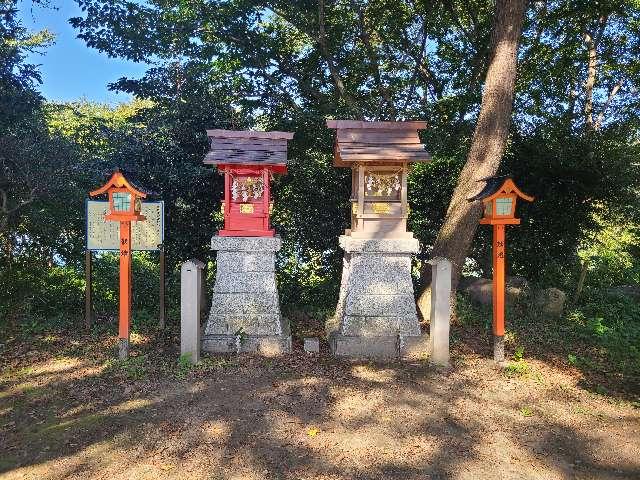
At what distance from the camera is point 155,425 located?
4051 millimetres

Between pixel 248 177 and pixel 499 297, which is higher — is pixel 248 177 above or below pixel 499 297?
above

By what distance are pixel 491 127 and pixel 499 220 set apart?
194 cm

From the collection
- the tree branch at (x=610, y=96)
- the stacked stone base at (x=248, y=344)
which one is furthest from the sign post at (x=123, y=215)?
the tree branch at (x=610, y=96)

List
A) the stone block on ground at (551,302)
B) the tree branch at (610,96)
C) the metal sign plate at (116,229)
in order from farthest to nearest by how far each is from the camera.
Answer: the tree branch at (610,96)
the stone block on ground at (551,302)
the metal sign plate at (116,229)

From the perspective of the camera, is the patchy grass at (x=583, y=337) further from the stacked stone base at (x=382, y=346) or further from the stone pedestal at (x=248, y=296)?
the stone pedestal at (x=248, y=296)

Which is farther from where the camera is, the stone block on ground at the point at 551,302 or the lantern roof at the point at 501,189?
the stone block on ground at the point at 551,302

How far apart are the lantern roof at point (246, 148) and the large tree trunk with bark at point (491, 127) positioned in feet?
9.27

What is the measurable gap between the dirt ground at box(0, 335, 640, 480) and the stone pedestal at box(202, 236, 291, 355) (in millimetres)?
337

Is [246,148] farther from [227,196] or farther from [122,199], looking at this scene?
[122,199]

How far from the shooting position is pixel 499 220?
570 centimetres

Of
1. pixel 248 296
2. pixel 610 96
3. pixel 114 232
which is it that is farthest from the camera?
pixel 610 96

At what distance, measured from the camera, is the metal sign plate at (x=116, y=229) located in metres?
7.07

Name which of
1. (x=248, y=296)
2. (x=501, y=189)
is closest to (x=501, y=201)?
(x=501, y=189)

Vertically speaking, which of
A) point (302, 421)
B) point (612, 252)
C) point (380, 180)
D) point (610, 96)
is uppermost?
point (610, 96)
